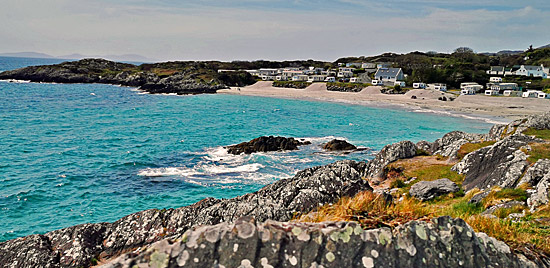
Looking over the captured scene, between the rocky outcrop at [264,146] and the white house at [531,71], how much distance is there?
428 ft

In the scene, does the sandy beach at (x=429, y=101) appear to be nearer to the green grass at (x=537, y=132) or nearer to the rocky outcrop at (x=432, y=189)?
the green grass at (x=537, y=132)

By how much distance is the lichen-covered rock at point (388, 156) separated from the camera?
23.4 metres

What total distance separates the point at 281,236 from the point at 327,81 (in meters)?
138

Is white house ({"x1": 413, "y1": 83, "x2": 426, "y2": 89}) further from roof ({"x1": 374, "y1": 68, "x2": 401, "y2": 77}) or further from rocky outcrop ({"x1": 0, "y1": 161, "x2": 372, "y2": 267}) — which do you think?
rocky outcrop ({"x1": 0, "y1": 161, "x2": 372, "y2": 267})

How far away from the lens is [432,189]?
16.0m

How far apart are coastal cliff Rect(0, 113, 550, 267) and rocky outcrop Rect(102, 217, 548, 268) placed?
0.5 inches

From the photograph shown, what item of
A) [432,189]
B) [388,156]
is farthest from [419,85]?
[432,189]

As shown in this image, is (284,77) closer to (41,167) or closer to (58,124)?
(58,124)

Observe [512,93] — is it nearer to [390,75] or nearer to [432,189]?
[390,75]

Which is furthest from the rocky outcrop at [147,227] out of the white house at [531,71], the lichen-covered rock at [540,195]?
the white house at [531,71]

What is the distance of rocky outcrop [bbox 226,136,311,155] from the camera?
41.2 metres

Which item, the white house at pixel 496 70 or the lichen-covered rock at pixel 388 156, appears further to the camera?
the white house at pixel 496 70

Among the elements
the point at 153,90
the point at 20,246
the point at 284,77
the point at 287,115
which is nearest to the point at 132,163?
the point at 20,246

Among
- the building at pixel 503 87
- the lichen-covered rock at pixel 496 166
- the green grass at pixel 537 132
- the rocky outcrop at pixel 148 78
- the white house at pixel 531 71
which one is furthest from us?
the white house at pixel 531 71
